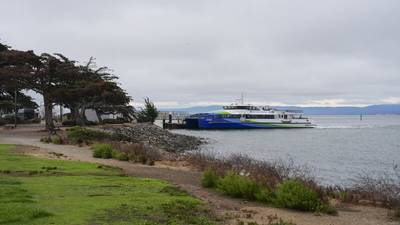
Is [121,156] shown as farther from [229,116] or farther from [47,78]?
[229,116]

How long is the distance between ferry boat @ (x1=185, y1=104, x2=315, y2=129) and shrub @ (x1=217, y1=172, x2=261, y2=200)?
274ft

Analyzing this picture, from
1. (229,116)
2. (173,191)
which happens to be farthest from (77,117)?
(173,191)

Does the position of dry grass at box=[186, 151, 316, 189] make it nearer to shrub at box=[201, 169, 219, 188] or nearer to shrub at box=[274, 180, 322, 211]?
shrub at box=[201, 169, 219, 188]

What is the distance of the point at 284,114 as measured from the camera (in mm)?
105625

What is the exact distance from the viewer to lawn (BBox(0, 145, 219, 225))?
1039 centimetres

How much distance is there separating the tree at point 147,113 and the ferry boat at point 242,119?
449 inches

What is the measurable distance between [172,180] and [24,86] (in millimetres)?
35657

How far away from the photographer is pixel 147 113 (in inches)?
3578

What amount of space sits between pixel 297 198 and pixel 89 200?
4.80 meters

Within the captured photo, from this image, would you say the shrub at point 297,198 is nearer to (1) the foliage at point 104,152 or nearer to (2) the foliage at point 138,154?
(2) the foliage at point 138,154

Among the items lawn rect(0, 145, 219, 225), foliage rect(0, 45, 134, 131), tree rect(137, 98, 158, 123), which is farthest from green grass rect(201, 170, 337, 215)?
tree rect(137, 98, 158, 123)

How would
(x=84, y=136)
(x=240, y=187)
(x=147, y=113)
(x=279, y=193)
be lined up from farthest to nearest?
1. (x=147, y=113)
2. (x=84, y=136)
3. (x=240, y=187)
4. (x=279, y=193)

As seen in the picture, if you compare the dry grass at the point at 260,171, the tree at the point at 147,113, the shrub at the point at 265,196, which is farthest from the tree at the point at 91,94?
the shrub at the point at 265,196

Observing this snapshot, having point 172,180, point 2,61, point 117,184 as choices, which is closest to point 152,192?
point 117,184
